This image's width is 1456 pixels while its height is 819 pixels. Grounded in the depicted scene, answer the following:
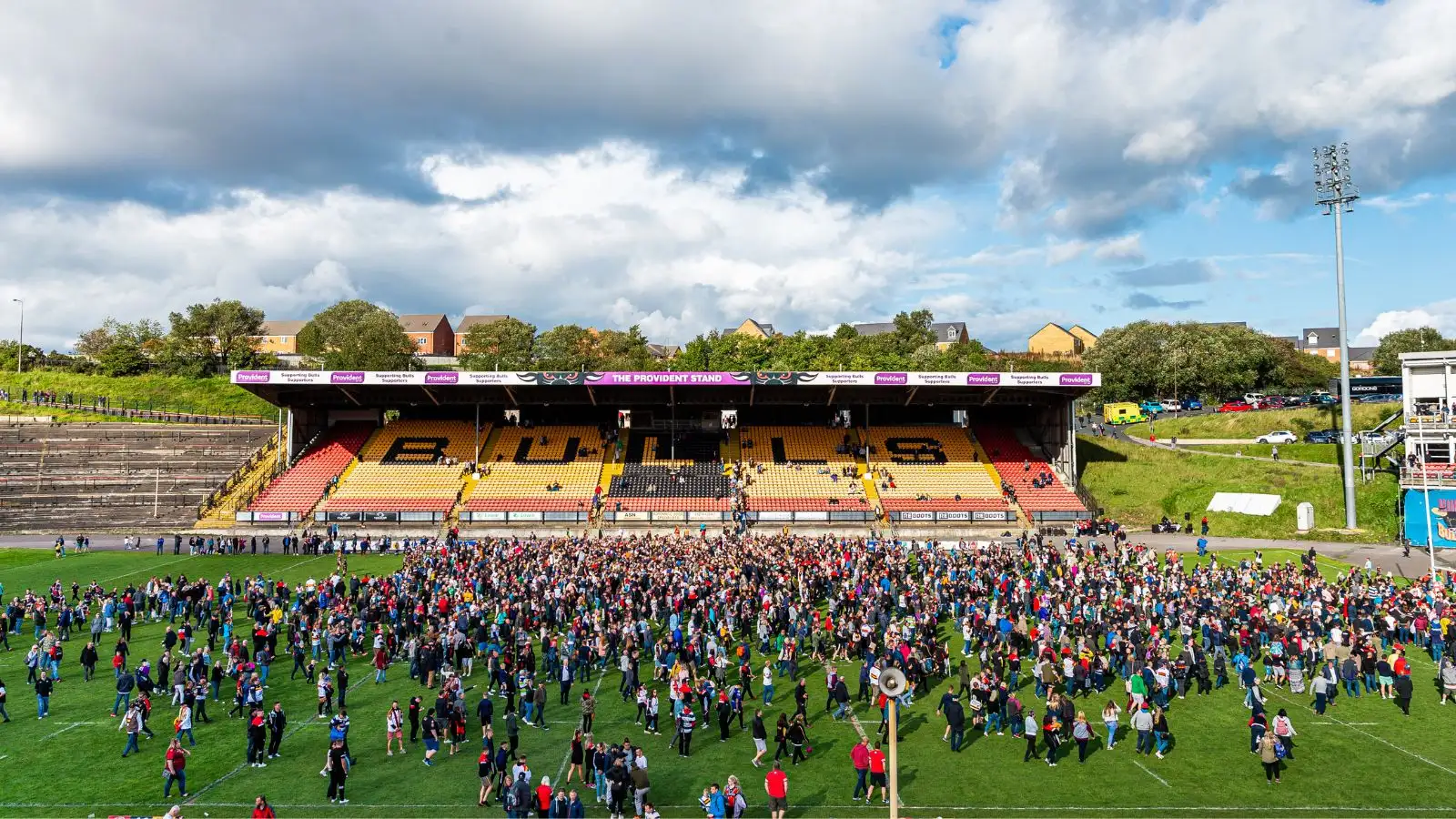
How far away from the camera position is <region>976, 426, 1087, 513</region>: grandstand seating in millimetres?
52188

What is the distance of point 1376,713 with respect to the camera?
19.2m

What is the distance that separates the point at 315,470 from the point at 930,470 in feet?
127

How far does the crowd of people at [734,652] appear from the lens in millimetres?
16750

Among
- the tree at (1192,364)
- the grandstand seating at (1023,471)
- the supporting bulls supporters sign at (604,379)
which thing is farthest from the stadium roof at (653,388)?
the tree at (1192,364)

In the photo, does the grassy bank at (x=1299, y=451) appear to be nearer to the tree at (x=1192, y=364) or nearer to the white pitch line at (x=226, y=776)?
the tree at (x=1192, y=364)

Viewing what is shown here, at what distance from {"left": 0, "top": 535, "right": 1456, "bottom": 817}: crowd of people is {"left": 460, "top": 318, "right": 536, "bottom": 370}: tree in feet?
201

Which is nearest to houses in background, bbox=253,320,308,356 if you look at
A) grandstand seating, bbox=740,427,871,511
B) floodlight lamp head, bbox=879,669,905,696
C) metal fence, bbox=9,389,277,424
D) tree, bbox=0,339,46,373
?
tree, bbox=0,339,46,373

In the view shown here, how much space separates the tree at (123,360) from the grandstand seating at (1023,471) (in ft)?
261

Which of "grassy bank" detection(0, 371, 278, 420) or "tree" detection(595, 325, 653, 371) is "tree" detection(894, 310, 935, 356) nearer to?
"tree" detection(595, 325, 653, 371)

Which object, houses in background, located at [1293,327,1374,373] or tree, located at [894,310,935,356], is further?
houses in background, located at [1293,327,1374,373]

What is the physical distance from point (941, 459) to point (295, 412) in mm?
42526

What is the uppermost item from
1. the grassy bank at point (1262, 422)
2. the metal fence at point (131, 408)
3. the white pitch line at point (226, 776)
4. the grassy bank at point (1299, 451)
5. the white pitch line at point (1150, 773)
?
the metal fence at point (131, 408)

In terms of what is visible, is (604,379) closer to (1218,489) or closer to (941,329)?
(1218,489)

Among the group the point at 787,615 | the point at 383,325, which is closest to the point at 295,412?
the point at 383,325
